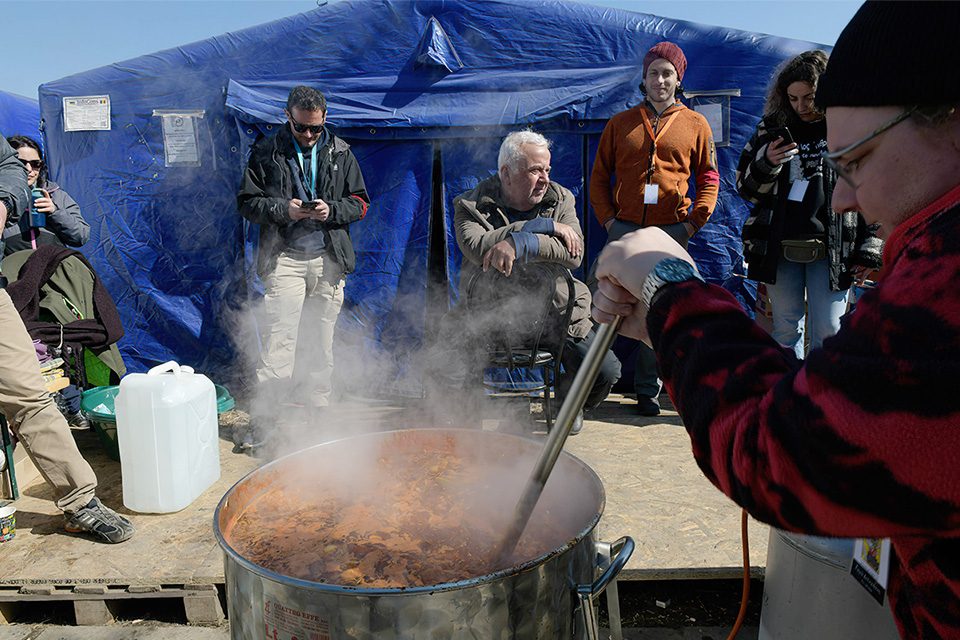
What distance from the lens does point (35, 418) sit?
3.06 meters

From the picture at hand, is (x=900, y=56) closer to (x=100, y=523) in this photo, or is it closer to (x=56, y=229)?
(x=100, y=523)

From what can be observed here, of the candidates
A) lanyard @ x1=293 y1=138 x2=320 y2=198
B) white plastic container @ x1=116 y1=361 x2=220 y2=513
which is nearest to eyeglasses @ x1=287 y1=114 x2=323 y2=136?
lanyard @ x1=293 y1=138 x2=320 y2=198

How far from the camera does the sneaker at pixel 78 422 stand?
4.75 metres

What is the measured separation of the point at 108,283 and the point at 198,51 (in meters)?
2.13

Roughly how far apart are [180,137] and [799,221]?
4.77 meters

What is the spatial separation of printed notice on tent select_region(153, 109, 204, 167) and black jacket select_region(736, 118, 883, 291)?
4.27 meters

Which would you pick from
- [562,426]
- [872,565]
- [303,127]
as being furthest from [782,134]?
[562,426]

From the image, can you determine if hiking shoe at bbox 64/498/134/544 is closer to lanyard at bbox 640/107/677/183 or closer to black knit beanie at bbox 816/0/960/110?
black knit beanie at bbox 816/0/960/110

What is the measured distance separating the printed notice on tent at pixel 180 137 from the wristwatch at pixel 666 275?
533 cm

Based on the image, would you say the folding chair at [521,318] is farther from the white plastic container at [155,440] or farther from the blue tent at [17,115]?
the blue tent at [17,115]

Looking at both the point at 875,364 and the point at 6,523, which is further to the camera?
the point at 6,523

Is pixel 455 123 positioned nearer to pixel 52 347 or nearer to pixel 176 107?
pixel 176 107

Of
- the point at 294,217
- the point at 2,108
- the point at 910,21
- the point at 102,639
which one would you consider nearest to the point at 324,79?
the point at 294,217

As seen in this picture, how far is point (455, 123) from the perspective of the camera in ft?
16.9
